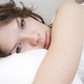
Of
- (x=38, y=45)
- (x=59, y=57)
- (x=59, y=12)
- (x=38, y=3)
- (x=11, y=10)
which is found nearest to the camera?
(x=59, y=57)

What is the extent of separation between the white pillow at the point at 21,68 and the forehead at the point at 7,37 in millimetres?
160

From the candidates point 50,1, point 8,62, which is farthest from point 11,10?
point 50,1

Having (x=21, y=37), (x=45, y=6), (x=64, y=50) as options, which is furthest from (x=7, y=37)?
(x=45, y=6)

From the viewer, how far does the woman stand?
2.20 feet

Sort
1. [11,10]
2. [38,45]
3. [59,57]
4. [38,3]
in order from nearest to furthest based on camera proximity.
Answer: [59,57]
[38,45]
[11,10]
[38,3]

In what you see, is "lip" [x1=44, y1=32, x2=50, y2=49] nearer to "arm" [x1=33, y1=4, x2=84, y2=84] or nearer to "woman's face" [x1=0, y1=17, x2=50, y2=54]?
"woman's face" [x1=0, y1=17, x2=50, y2=54]

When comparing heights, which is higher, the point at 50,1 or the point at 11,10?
the point at 11,10

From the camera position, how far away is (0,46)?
94 cm

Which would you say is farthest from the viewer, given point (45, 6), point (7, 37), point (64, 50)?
point (45, 6)

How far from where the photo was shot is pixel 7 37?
3.08 feet

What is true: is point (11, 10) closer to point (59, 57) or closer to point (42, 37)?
point (42, 37)

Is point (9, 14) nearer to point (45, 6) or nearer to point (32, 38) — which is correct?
point (32, 38)

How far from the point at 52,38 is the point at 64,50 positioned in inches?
3.3

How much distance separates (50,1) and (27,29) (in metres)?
0.68
